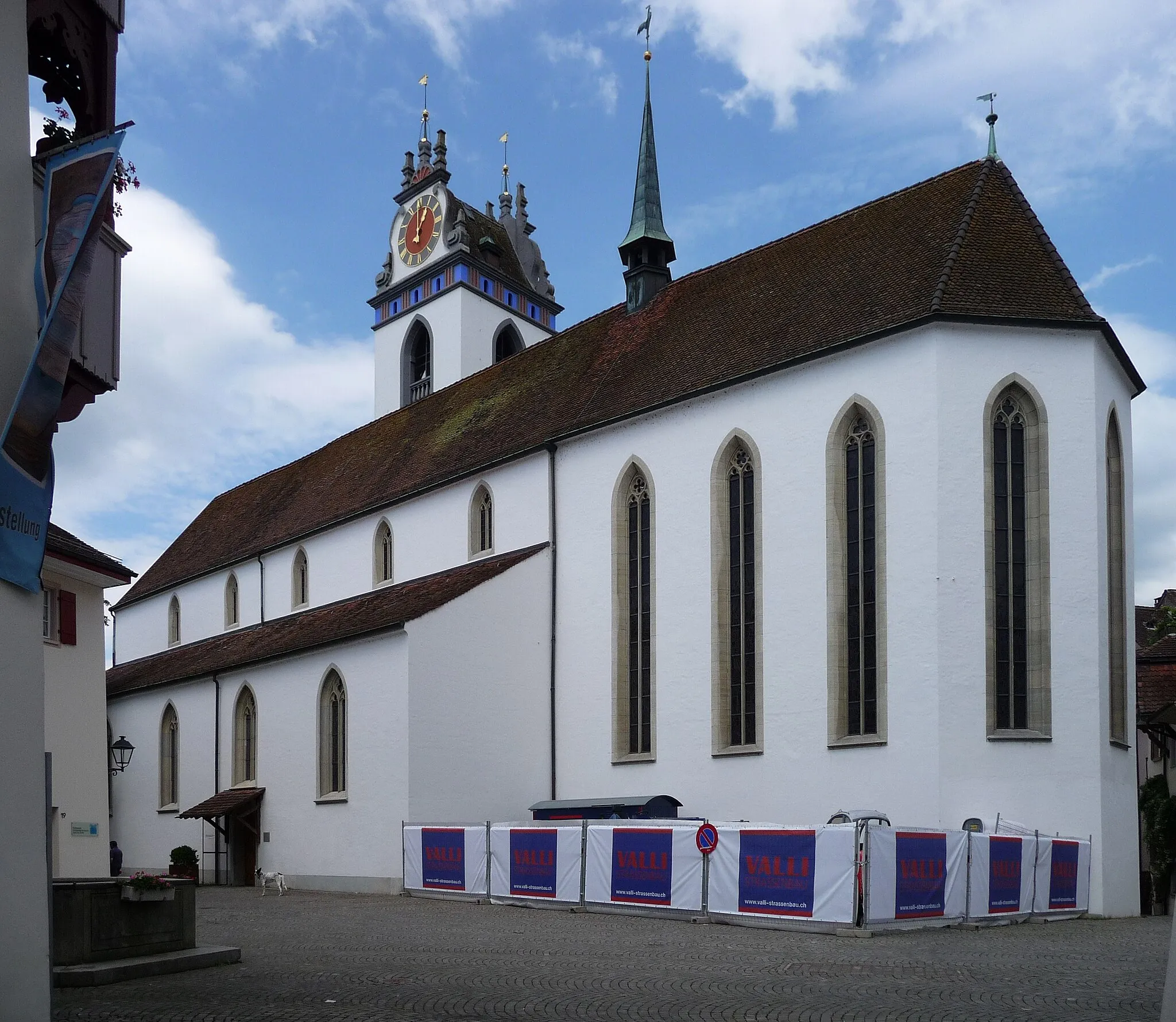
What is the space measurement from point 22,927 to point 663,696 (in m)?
18.3

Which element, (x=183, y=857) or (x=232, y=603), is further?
(x=232, y=603)

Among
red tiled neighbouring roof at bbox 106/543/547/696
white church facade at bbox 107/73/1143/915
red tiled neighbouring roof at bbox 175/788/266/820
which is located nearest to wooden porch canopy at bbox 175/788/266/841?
red tiled neighbouring roof at bbox 175/788/266/820

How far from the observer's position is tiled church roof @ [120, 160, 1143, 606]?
2409 centimetres

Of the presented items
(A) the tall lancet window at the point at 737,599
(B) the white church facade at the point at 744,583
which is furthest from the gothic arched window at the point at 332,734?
(A) the tall lancet window at the point at 737,599

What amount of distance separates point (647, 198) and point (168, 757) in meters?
19.9

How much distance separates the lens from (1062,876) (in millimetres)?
20875

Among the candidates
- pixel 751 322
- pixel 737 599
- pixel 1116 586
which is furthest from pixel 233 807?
pixel 1116 586

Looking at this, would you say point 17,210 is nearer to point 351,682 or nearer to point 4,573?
point 4,573

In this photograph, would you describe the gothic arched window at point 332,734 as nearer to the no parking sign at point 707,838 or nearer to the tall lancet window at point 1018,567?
the no parking sign at point 707,838

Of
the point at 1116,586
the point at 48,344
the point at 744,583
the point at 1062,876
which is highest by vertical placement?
the point at 48,344

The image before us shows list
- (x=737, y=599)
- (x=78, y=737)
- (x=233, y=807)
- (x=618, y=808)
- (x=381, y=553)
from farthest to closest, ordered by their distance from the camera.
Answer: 1. (x=381, y=553)
2. (x=233, y=807)
3. (x=737, y=599)
4. (x=618, y=808)
5. (x=78, y=737)

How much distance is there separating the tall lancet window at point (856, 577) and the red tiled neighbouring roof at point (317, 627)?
7.59 m

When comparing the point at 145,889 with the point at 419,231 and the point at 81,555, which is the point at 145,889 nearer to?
the point at 81,555

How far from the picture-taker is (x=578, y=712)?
27.9 meters
